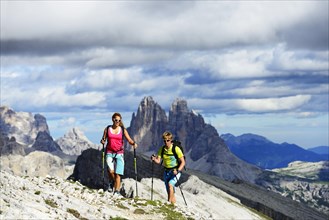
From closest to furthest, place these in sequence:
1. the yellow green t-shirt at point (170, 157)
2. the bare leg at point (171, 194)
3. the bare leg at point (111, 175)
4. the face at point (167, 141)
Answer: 1. the face at point (167, 141)
2. the yellow green t-shirt at point (170, 157)
3. the bare leg at point (111, 175)
4. the bare leg at point (171, 194)

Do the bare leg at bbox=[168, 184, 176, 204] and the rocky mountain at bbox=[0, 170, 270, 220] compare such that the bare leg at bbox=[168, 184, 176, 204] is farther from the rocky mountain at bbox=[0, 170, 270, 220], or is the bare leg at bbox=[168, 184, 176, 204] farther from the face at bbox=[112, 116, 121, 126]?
the face at bbox=[112, 116, 121, 126]

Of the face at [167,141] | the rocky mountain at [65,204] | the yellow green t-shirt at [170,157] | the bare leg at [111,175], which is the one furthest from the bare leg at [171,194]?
the bare leg at [111,175]

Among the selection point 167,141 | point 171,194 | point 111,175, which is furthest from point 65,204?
point 171,194

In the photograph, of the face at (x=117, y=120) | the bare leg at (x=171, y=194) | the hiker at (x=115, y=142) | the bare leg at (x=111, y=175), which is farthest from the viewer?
the bare leg at (x=171, y=194)

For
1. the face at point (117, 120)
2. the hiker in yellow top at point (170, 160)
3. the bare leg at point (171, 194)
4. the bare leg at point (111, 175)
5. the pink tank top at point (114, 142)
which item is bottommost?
the bare leg at point (171, 194)

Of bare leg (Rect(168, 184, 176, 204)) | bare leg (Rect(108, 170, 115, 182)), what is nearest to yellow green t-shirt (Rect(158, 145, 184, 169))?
bare leg (Rect(168, 184, 176, 204))

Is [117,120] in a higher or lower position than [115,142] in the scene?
higher

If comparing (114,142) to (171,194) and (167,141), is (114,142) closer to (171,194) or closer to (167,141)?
(167,141)

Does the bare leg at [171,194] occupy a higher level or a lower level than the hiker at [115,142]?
lower

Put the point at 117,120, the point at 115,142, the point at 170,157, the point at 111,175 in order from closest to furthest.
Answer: the point at 117,120 → the point at 115,142 → the point at 170,157 → the point at 111,175

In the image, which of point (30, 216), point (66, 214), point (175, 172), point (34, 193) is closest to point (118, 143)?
point (175, 172)

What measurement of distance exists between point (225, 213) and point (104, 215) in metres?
122

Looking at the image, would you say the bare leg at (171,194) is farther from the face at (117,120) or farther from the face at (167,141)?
the face at (117,120)

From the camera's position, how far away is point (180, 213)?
28.6 meters
